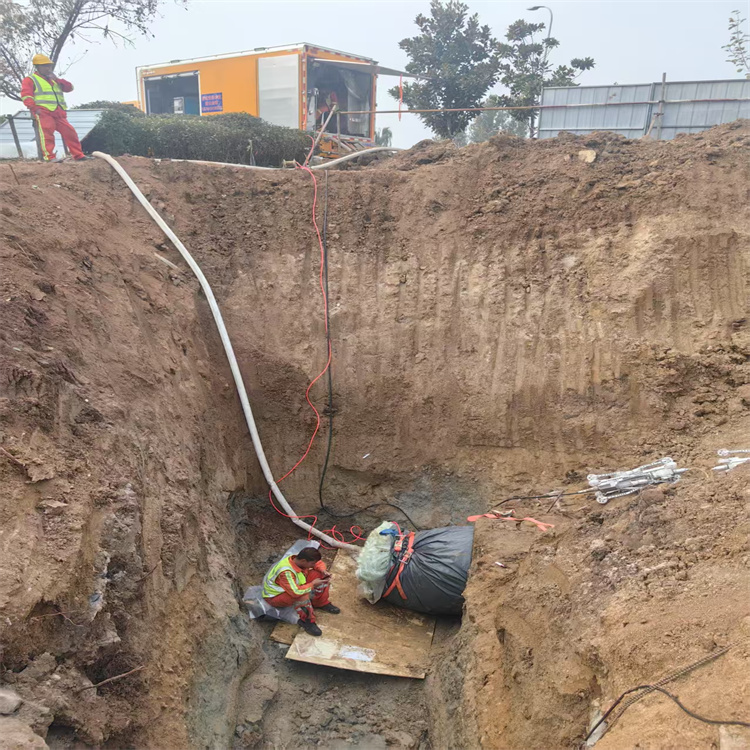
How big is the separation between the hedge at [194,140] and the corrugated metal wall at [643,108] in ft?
17.6

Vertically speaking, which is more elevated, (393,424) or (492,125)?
(492,125)

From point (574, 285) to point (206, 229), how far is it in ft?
15.2

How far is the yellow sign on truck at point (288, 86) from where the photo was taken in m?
13.5

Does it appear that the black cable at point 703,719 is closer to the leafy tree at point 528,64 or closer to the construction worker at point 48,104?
the construction worker at point 48,104

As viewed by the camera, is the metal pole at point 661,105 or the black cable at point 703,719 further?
the metal pole at point 661,105

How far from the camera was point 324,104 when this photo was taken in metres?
14.4

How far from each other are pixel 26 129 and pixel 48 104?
3.30 meters

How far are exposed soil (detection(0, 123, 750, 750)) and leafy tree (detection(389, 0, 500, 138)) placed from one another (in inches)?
468

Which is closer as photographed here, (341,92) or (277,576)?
(277,576)

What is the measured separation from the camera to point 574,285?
6.58 m

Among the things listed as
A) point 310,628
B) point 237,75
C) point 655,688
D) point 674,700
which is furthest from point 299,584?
point 237,75

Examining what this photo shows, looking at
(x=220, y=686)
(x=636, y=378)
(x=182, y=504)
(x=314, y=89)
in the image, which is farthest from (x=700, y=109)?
(x=220, y=686)

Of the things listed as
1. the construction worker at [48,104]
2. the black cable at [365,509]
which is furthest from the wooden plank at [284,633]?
the construction worker at [48,104]

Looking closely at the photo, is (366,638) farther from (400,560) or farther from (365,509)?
(365,509)
